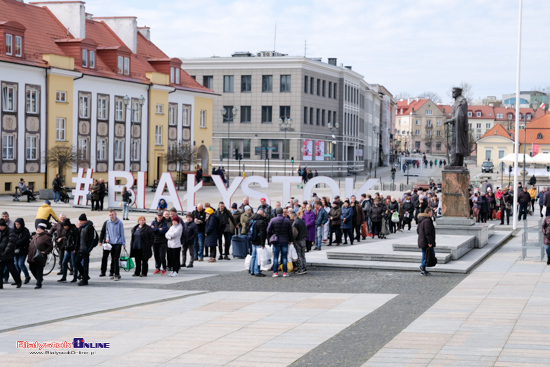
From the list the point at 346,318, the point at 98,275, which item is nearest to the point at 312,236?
the point at 98,275

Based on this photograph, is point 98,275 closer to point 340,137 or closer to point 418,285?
point 418,285

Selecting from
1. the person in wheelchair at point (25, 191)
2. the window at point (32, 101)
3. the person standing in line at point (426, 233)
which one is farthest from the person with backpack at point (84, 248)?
the window at point (32, 101)

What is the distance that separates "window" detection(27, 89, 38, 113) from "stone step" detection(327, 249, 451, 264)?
3127cm

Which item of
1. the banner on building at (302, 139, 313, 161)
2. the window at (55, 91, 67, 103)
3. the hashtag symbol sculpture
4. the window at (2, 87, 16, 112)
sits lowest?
the hashtag symbol sculpture

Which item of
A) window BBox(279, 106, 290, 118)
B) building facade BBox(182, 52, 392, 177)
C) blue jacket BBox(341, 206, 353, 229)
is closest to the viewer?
blue jacket BBox(341, 206, 353, 229)

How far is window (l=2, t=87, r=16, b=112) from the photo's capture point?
4572 cm

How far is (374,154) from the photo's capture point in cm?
12375

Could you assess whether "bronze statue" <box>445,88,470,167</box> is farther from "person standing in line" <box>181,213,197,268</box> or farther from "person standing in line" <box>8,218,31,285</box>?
"person standing in line" <box>8,218,31,285</box>

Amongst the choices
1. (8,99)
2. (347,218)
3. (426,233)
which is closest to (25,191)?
(8,99)

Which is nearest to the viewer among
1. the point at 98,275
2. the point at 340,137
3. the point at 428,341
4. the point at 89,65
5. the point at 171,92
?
the point at 428,341

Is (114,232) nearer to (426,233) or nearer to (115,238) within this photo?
(115,238)

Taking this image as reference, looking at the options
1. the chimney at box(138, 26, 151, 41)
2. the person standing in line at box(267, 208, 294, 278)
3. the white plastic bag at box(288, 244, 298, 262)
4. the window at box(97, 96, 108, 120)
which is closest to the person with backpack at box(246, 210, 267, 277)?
the person standing in line at box(267, 208, 294, 278)

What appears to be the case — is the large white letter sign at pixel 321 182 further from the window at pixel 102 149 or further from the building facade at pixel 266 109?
the building facade at pixel 266 109

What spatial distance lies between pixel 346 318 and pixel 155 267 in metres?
8.51
